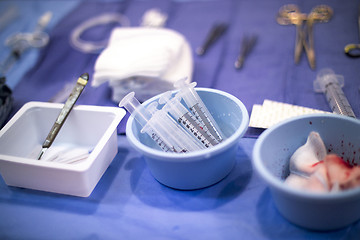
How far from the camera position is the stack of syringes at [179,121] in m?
0.67

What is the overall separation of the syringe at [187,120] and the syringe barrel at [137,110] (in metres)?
0.04

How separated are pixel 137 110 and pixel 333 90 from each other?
465 mm

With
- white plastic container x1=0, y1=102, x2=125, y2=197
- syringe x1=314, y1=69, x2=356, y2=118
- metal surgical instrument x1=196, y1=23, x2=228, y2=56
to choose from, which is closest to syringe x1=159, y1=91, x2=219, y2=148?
white plastic container x1=0, y1=102, x2=125, y2=197

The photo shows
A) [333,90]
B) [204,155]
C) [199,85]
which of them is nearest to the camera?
[204,155]

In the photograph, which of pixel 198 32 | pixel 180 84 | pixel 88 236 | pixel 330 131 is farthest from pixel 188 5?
pixel 88 236

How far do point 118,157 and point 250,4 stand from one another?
82cm

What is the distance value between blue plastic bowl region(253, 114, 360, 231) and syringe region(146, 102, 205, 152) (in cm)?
14

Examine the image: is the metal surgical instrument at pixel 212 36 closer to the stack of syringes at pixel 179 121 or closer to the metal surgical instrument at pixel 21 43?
the stack of syringes at pixel 179 121

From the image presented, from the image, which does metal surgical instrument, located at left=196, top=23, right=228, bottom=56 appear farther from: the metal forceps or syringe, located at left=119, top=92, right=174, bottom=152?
syringe, located at left=119, top=92, right=174, bottom=152

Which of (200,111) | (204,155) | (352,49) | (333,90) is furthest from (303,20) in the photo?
(204,155)

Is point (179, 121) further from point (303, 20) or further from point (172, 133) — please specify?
point (303, 20)

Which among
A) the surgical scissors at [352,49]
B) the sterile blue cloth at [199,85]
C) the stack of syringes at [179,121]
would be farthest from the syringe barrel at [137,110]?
the surgical scissors at [352,49]

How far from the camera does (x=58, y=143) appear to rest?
833mm

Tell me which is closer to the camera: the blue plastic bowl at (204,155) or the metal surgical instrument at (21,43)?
the blue plastic bowl at (204,155)
